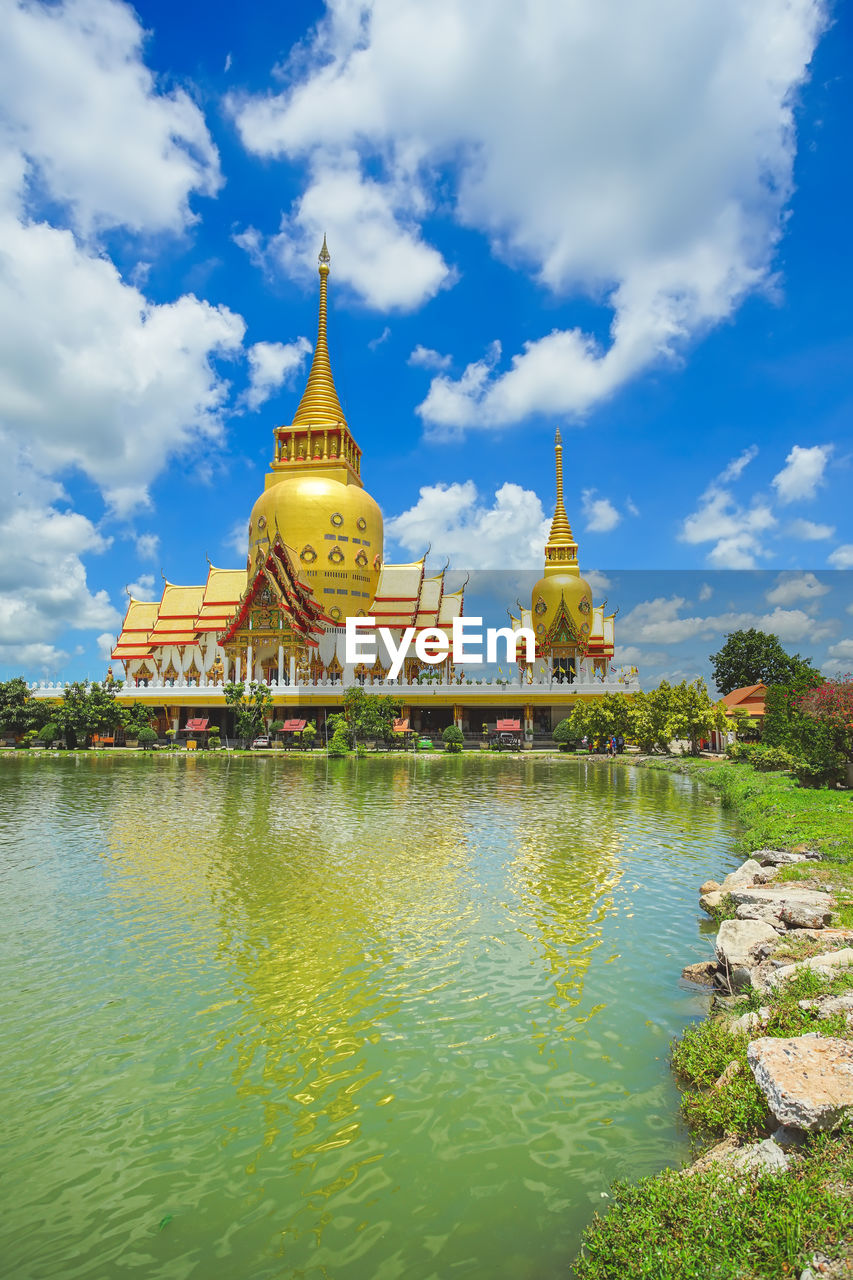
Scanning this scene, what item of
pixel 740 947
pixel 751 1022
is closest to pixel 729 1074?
pixel 751 1022

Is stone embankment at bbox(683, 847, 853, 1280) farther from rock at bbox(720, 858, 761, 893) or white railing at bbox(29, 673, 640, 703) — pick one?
white railing at bbox(29, 673, 640, 703)

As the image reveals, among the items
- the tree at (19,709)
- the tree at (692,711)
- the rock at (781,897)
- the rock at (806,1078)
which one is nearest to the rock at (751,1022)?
the rock at (806,1078)

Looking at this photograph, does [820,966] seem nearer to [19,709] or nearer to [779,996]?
[779,996]

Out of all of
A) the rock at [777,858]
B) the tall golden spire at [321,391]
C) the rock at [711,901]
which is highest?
the tall golden spire at [321,391]

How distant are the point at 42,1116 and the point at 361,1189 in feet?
8.30

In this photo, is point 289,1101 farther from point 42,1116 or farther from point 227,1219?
point 42,1116

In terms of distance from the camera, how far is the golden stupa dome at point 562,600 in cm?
5697

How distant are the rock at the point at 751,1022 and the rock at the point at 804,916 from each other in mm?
2602

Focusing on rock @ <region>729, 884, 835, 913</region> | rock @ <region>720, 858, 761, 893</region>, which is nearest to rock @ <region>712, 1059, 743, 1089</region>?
rock @ <region>729, 884, 835, 913</region>

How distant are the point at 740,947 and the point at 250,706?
1558 inches

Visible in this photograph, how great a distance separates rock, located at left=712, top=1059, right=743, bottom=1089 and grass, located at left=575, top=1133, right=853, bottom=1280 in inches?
41.8

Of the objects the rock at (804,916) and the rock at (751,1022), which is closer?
the rock at (751,1022)

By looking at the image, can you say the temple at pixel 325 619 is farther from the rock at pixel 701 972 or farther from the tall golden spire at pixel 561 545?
the rock at pixel 701 972

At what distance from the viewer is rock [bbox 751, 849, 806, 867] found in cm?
1134
